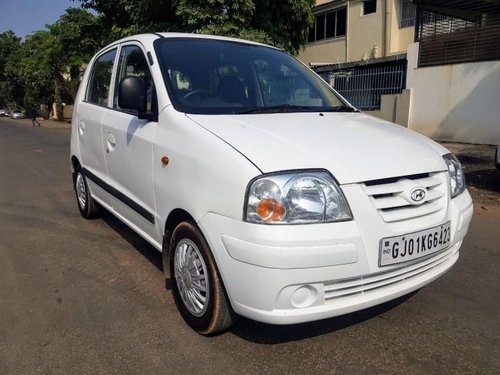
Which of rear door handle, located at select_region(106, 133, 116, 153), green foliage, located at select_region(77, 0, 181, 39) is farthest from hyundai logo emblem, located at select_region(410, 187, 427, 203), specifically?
green foliage, located at select_region(77, 0, 181, 39)

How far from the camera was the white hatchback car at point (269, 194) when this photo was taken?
92.1 inches

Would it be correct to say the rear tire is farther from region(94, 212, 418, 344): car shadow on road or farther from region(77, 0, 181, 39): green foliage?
region(77, 0, 181, 39): green foliage

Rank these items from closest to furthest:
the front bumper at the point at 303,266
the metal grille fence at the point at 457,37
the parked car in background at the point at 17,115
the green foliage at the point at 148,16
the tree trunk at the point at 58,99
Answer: the front bumper at the point at 303,266, the metal grille fence at the point at 457,37, the green foliage at the point at 148,16, the tree trunk at the point at 58,99, the parked car in background at the point at 17,115

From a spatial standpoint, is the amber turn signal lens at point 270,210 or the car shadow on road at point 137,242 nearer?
the amber turn signal lens at point 270,210

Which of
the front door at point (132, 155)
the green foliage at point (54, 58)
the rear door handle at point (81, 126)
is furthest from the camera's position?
the green foliage at point (54, 58)

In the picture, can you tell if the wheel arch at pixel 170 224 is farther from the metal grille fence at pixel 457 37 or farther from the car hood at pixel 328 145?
the metal grille fence at pixel 457 37

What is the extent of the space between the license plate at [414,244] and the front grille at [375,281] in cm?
7

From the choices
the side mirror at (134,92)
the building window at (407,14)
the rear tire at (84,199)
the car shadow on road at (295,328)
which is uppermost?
the building window at (407,14)

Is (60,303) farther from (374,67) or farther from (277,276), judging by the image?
(374,67)

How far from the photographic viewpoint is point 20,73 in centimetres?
5103

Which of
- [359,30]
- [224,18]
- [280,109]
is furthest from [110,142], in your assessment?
[359,30]

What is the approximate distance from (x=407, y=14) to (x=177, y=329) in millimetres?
19839

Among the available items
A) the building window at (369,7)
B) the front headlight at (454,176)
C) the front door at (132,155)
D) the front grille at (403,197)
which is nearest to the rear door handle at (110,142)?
the front door at (132,155)

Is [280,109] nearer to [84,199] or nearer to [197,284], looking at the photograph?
[197,284]
